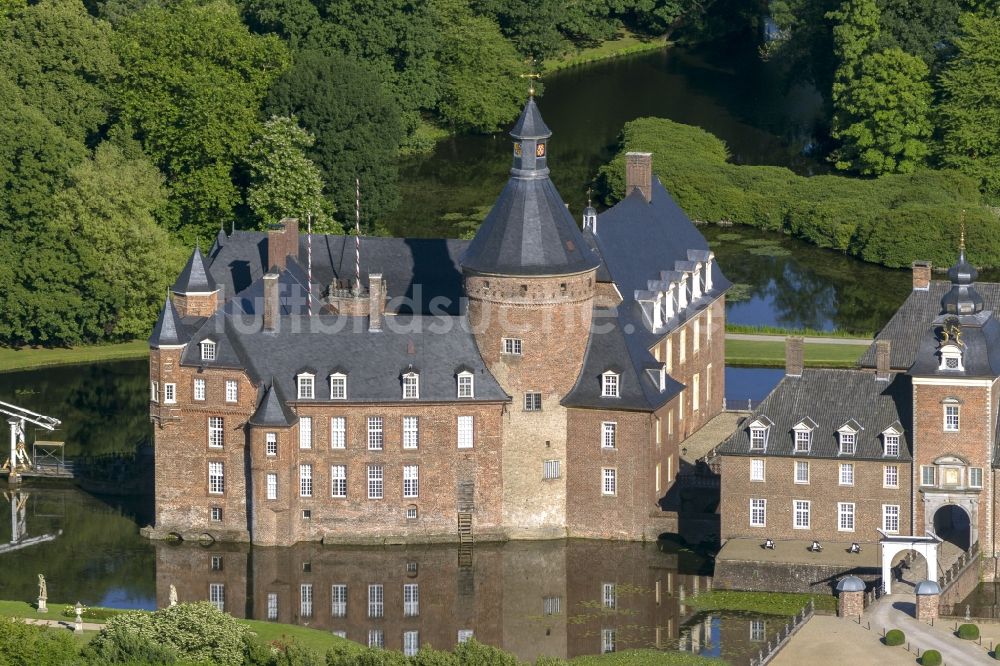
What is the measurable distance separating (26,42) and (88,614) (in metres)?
65.1

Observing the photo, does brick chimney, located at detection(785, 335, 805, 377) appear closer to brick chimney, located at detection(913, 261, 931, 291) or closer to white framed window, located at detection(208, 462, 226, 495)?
brick chimney, located at detection(913, 261, 931, 291)

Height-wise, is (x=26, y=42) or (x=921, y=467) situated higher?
(x=26, y=42)

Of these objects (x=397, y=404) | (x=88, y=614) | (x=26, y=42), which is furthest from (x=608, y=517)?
(x=26, y=42)

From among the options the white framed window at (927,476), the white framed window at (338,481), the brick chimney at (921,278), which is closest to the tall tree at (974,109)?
the brick chimney at (921,278)

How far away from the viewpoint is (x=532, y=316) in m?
133

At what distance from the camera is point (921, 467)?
421 feet

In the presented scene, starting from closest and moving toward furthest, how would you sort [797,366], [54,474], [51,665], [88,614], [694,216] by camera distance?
1. [51,665]
2. [88,614]
3. [797,366]
4. [54,474]
5. [694,216]

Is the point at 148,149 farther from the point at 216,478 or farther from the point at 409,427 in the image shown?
the point at 409,427

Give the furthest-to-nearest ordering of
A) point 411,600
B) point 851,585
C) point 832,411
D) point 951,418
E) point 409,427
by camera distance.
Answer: point 409,427
point 832,411
point 411,600
point 951,418
point 851,585

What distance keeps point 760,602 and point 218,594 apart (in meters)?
21.8

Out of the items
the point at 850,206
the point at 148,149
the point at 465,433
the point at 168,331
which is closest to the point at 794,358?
the point at 465,433

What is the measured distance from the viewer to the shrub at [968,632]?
11856cm

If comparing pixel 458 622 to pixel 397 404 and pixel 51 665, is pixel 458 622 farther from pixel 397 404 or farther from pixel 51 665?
pixel 51 665

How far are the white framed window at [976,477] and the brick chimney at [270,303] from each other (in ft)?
97.2
